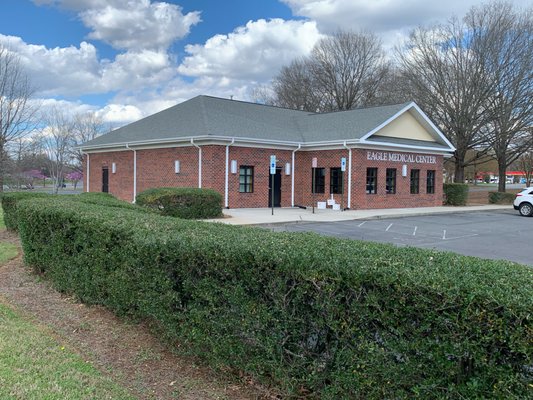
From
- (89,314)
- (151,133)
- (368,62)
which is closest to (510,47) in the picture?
(368,62)

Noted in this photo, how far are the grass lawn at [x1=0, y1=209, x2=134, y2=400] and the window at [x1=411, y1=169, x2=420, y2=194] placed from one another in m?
23.9

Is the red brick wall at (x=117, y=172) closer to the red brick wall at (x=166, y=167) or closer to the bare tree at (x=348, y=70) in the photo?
the red brick wall at (x=166, y=167)

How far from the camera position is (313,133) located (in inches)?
999

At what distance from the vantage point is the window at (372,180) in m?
23.3

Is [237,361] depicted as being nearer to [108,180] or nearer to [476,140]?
[108,180]

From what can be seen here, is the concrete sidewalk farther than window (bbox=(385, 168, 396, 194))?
No

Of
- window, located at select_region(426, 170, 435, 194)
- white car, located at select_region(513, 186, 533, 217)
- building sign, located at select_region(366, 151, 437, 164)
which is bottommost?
white car, located at select_region(513, 186, 533, 217)

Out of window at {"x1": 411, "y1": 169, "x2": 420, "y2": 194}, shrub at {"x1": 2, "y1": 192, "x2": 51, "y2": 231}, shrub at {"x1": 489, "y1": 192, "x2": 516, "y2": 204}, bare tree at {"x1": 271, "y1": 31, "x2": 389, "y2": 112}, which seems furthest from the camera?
bare tree at {"x1": 271, "y1": 31, "x2": 389, "y2": 112}

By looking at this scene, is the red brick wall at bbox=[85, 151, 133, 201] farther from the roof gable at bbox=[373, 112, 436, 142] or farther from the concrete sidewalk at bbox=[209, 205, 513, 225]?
the roof gable at bbox=[373, 112, 436, 142]

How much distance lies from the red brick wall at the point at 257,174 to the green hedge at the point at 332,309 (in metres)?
17.0

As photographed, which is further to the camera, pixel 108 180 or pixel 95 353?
pixel 108 180

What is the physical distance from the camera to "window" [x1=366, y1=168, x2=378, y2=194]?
76.6 ft

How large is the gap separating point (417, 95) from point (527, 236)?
2381cm

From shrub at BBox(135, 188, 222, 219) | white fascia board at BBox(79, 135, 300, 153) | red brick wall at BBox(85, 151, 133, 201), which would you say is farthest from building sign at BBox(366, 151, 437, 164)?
red brick wall at BBox(85, 151, 133, 201)
